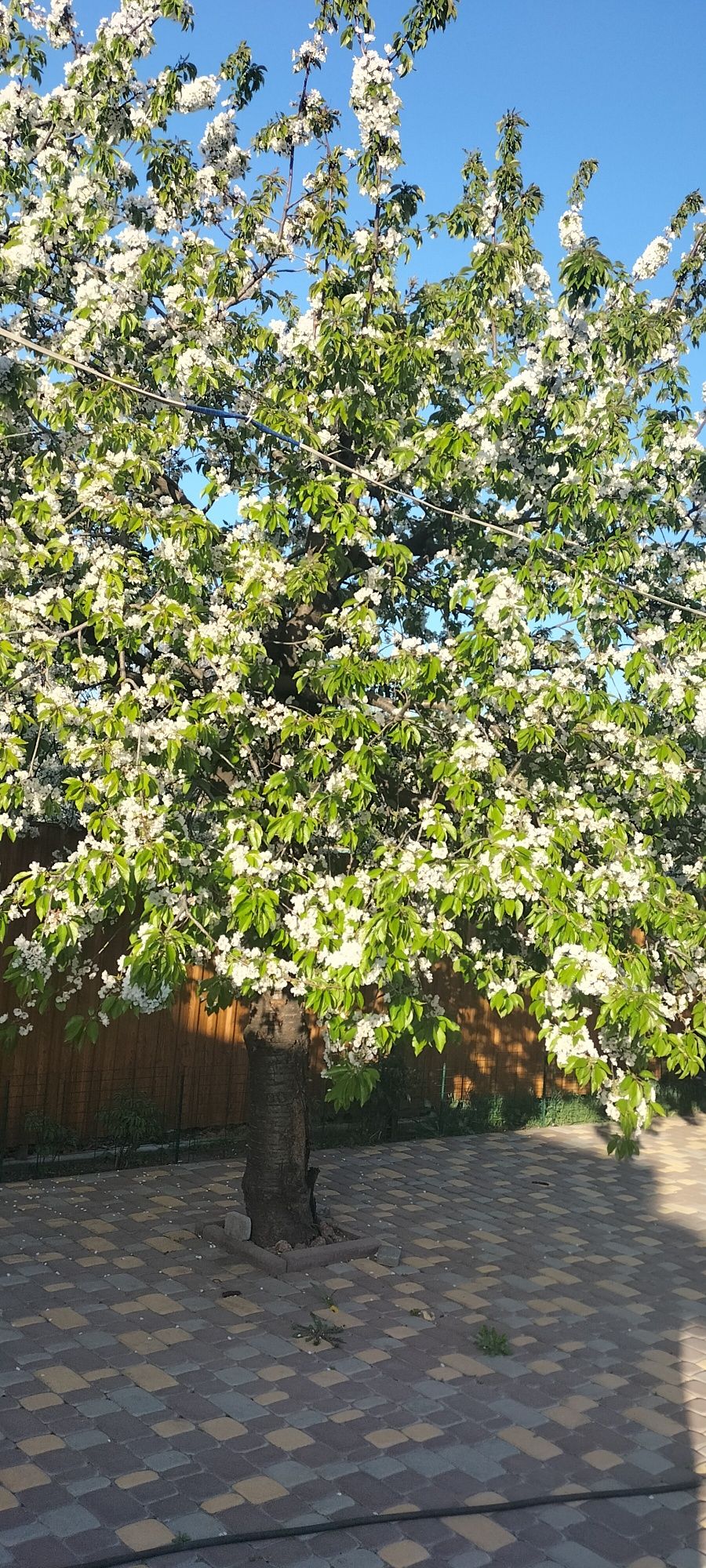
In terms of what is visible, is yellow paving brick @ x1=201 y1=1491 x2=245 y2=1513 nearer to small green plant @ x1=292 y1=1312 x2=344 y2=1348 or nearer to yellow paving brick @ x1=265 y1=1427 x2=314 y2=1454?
yellow paving brick @ x1=265 y1=1427 x2=314 y2=1454

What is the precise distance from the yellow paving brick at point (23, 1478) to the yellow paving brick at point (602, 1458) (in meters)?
2.16

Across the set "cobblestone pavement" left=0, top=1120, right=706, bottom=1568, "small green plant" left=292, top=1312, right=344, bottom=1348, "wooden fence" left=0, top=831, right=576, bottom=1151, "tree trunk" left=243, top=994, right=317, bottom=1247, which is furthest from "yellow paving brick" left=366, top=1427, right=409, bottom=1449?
"wooden fence" left=0, top=831, right=576, bottom=1151

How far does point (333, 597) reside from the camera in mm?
6691

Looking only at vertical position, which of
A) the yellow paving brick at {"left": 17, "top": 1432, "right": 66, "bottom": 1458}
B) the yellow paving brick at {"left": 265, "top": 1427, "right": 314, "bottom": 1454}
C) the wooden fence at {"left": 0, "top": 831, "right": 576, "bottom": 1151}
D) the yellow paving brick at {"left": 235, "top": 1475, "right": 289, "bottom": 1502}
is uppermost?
the wooden fence at {"left": 0, "top": 831, "right": 576, "bottom": 1151}

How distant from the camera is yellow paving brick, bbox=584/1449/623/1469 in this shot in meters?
4.60

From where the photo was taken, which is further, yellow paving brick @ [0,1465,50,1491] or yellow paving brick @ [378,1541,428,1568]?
yellow paving brick @ [0,1465,50,1491]

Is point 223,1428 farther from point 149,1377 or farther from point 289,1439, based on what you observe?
point 149,1377

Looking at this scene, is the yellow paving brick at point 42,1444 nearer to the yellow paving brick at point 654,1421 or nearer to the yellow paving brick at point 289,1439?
the yellow paving brick at point 289,1439

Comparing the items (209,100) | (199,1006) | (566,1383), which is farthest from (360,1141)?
(209,100)

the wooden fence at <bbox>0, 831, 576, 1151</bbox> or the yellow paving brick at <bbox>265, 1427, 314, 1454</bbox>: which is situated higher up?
the wooden fence at <bbox>0, 831, 576, 1151</bbox>

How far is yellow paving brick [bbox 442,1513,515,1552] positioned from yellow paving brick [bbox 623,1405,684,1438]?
122 centimetres

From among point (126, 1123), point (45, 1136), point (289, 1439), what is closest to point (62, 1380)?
point (289, 1439)

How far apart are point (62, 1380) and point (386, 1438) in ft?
4.77

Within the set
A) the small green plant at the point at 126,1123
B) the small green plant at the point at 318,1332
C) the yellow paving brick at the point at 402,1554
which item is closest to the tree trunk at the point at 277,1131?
the small green plant at the point at 318,1332
